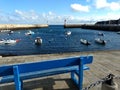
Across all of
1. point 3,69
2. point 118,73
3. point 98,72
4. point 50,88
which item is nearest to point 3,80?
point 3,69

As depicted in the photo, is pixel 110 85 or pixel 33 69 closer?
pixel 110 85

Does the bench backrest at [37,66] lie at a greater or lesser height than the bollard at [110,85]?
greater

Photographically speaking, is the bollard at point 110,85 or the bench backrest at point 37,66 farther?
the bench backrest at point 37,66

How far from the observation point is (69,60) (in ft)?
15.2

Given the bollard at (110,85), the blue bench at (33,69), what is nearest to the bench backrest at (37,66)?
the blue bench at (33,69)

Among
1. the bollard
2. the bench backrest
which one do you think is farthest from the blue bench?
the bollard

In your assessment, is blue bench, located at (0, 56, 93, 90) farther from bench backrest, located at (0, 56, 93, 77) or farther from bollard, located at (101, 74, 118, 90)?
bollard, located at (101, 74, 118, 90)

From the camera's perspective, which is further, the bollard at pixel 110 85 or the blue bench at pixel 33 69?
the blue bench at pixel 33 69

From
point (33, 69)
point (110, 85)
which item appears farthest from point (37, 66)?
point (110, 85)

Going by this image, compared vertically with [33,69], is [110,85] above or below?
below

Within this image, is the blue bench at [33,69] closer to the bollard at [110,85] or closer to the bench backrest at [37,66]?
the bench backrest at [37,66]

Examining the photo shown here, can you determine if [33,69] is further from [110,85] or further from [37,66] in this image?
[110,85]

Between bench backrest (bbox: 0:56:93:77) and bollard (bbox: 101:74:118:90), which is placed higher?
bench backrest (bbox: 0:56:93:77)

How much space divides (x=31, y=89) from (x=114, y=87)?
2.53 meters
